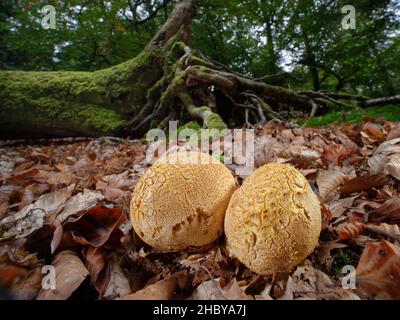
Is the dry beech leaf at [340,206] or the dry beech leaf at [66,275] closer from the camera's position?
the dry beech leaf at [66,275]

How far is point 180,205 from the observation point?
1.26m

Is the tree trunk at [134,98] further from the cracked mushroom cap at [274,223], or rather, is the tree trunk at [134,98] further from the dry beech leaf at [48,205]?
the cracked mushroom cap at [274,223]

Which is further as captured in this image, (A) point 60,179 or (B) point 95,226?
(A) point 60,179

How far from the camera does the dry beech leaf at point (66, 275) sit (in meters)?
1.00

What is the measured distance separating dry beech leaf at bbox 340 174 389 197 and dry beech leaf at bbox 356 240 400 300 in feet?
1.89

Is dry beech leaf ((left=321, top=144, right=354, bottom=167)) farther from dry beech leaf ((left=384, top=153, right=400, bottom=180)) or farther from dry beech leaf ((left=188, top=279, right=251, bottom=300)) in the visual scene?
dry beech leaf ((left=188, top=279, right=251, bottom=300))

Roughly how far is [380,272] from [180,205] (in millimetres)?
822

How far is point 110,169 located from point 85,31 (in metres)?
8.73

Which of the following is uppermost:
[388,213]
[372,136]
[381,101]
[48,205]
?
[381,101]

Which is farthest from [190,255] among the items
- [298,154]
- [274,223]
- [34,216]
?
[298,154]

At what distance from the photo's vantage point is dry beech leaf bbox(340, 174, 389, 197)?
5.03ft

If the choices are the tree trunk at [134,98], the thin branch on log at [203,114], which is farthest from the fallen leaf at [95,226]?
the tree trunk at [134,98]

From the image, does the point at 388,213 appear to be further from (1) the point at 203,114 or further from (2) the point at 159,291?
(1) the point at 203,114

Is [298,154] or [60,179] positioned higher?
[298,154]
